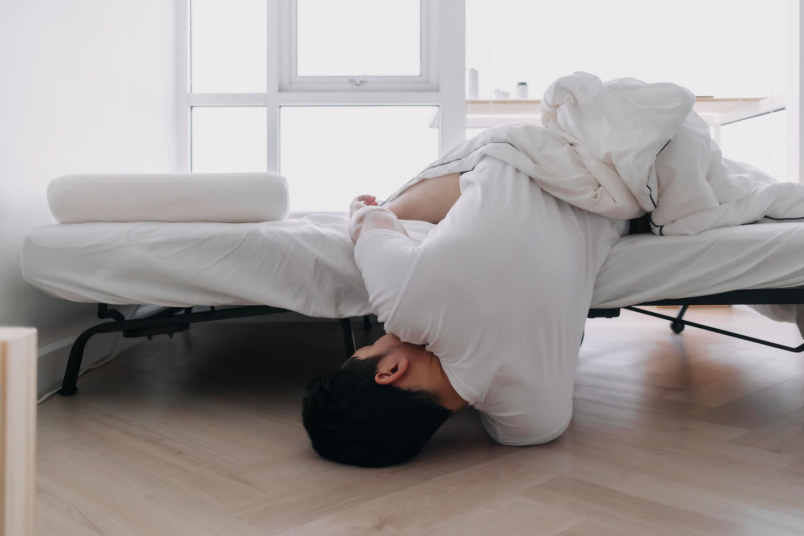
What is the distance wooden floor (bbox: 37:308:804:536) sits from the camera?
36.3 inches

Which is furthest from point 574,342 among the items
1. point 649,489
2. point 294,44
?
point 294,44

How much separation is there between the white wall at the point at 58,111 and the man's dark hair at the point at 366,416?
3.21ft

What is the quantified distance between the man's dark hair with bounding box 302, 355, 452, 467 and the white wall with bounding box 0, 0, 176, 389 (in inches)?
38.5

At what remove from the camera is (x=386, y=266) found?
3.92ft

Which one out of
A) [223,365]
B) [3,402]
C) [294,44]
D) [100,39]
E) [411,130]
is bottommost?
[223,365]

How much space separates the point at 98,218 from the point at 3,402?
1.36 meters

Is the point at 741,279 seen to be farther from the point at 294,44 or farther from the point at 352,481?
the point at 294,44

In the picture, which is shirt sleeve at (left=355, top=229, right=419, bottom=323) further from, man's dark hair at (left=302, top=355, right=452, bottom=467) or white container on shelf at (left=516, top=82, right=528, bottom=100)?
white container on shelf at (left=516, top=82, right=528, bottom=100)

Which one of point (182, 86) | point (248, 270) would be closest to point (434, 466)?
point (248, 270)

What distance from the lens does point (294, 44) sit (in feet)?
10.2

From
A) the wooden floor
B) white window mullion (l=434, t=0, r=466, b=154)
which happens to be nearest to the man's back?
the wooden floor

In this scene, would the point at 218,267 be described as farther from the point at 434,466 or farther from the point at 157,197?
the point at 434,466

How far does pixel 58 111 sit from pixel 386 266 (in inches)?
51.5

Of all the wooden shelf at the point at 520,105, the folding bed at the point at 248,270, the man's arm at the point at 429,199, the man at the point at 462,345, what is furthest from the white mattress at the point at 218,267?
the wooden shelf at the point at 520,105
